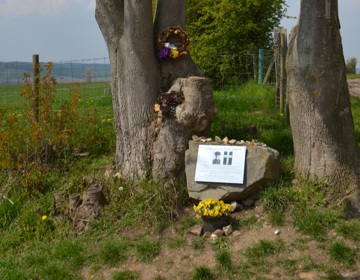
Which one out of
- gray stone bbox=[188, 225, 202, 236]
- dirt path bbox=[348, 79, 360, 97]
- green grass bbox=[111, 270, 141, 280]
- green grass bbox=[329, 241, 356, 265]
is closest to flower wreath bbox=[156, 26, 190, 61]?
gray stone bbox=[188, 225, 202, 236]

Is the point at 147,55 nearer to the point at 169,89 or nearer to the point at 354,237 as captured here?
the point at 169,89

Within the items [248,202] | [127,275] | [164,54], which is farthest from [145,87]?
[127,275]

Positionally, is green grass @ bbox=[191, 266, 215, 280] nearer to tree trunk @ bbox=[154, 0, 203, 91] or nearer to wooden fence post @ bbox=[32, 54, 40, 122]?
tree trunk @ bbox=[154, 0, 203, 91]

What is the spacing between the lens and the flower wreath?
645 cm

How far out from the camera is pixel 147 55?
20.9 feet

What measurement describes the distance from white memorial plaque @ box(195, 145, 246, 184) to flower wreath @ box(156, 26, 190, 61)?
126 centimetres

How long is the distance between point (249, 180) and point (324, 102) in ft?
3.77

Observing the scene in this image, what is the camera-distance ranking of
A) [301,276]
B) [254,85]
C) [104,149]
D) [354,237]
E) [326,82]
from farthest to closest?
1. [254,85]
2. [104,149]
3. [326,82]
4. [354,237]
5. [301,276]

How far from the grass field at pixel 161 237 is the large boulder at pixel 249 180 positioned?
0.53 feet

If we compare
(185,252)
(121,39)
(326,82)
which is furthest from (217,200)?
(121,39)

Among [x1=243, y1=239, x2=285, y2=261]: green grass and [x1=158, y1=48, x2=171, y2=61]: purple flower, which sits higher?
[x1=158, y1=48, x2=171, y2=61]: purple flower

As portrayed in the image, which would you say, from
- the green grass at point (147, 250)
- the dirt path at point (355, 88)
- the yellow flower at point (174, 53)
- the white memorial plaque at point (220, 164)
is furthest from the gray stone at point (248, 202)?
the dirt path at point (355, 88)

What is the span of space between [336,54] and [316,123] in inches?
30.0

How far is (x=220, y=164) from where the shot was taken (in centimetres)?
592
